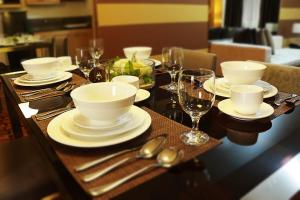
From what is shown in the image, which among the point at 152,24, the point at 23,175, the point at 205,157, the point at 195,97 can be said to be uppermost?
the point at 152,24

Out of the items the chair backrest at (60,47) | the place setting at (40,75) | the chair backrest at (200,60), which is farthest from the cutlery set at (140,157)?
the chair backrest at (60,47)

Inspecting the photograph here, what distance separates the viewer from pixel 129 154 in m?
0.65

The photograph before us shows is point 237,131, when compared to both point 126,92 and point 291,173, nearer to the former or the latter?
point 291,173

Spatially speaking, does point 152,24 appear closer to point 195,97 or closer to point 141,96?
point 141,96

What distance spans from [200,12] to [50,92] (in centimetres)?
385

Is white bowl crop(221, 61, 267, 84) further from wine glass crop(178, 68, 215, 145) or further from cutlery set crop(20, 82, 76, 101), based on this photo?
cutlery set crop(20, 82, 76, 101)

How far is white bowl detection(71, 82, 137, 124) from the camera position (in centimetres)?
69

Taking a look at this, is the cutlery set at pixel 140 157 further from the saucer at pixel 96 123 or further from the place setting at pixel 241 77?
the place setting at pixel 241 77

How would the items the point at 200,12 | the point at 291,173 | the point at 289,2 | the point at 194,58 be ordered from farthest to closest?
the point at 289,2 < the point at 200,12 < the point at 194,58 < the point at 291,173

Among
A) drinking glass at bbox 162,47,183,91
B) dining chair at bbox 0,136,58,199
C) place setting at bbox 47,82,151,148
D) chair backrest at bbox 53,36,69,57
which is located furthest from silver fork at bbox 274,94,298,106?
chair backrest at bbox 53,36,69,57

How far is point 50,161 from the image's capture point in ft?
2.19

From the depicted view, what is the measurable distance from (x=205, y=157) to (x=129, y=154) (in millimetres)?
187

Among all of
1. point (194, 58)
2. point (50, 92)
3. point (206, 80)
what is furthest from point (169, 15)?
point (206, 80)

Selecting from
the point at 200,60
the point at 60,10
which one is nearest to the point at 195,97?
the point at 200,60
